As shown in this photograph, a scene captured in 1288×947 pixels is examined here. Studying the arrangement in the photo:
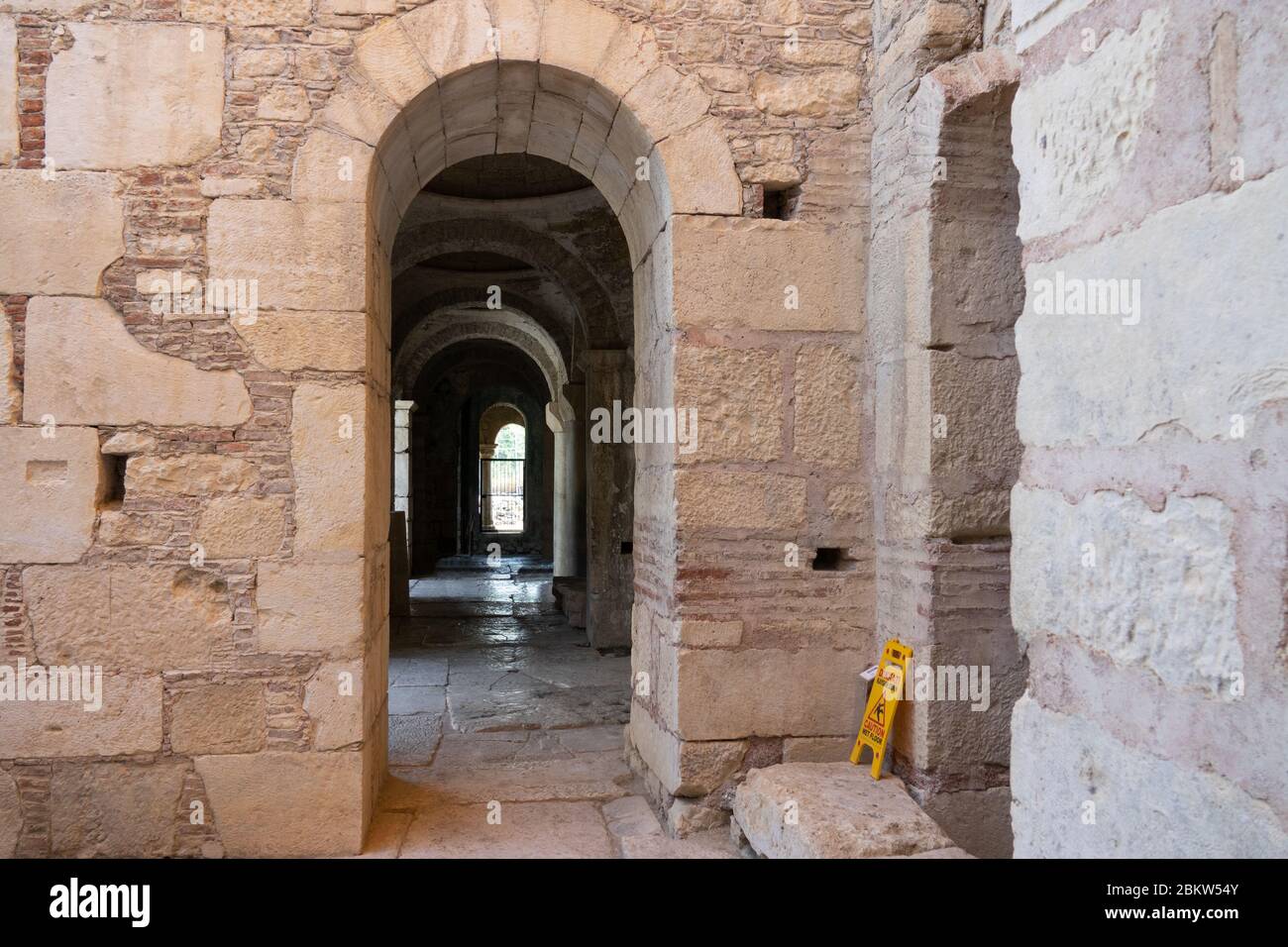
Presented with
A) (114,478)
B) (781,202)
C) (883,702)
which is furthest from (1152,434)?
(114,478)

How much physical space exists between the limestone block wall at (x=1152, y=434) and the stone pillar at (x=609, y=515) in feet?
19.4

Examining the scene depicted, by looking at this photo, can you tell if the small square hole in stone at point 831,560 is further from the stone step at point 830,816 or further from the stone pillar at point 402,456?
the stone pillar at point 402,456

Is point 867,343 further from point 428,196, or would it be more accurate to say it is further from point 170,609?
point 428,196

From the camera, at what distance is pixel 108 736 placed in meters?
3.31

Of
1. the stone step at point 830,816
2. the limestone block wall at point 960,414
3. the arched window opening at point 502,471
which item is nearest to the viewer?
the stone step at point 830,816

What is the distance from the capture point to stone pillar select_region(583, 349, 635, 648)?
7410 mm

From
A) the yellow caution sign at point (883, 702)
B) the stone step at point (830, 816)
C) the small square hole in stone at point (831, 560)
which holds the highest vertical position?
the small square hole in stone at point (831, 560)

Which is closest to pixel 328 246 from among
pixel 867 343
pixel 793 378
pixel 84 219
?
pixel 84 219

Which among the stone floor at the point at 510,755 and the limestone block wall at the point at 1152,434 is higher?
the limestone block wall at the point at 1152,434

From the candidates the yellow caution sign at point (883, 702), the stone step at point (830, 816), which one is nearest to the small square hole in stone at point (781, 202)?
the yellow caution sign at point (883, 702)

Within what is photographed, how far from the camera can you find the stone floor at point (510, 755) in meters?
3.51

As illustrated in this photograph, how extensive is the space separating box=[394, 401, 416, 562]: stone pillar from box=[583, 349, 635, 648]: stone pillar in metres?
4.87

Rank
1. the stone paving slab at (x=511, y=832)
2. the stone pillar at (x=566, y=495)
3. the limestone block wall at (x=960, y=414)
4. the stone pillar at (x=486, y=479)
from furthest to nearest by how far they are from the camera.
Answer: the stone pillar at (x=486, y=479), the stone pillar at (x=566, y=495), the stone paving slab at (x=511, y=832), the limestone block wall at (x=960, y=414)

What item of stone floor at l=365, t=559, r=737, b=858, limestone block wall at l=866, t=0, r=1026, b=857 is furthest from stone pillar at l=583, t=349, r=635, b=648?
limestone block wall at l=866, t=0, r=1026, b=857
